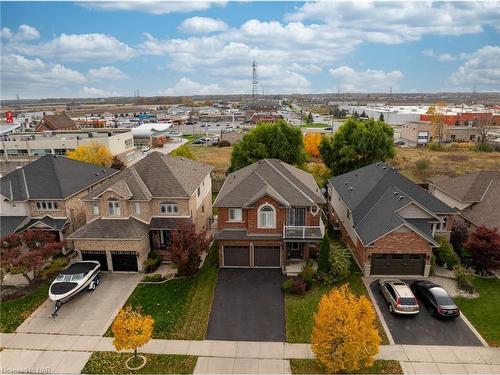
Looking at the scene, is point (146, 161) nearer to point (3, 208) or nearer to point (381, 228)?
point (3, 208)

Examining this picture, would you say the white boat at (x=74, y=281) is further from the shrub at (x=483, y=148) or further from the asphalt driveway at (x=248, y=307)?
the shrub at (x=483, y=148)

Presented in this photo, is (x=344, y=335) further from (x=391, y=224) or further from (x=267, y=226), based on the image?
(x=267, y=226)

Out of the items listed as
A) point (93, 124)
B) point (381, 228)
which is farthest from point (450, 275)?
point (93, 124)

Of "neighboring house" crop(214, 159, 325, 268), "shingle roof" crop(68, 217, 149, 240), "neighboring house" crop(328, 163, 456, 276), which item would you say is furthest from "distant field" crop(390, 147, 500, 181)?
"shingle roof" crop(68, 217, 149, 240)

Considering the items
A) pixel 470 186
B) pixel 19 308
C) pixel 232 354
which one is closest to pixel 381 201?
pixel 470 186

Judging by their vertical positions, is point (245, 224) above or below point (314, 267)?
above

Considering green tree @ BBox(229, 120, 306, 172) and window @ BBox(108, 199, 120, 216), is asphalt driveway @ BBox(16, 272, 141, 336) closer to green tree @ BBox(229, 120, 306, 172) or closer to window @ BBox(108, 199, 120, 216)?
window @ BBox(108, 199, 120, 216)
